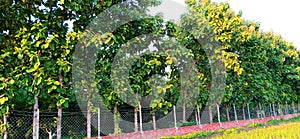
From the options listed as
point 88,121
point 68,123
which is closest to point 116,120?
point 88,121

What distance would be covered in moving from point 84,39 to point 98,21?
3.32 feet

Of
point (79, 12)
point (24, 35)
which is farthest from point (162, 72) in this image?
point (24, 35)

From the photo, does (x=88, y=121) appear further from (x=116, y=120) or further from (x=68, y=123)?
(x=116, y=120)

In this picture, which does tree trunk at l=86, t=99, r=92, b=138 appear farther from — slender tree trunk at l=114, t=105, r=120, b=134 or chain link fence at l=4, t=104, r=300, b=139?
slender tree trunk at l=114, t=105, r=120, b=134

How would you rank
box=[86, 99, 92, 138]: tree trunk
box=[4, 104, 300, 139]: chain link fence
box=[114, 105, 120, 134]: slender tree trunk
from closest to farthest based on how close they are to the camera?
box=[4, 104, 300, 139]: chain link fence, box=[86, 99, 92, 138]: tree trunk, box=[114, 105, 120, 134]: slender tree trunk

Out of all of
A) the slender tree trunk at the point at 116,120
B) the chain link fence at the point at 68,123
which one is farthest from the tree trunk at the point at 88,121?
the slender tree trunk at the point at 116,120

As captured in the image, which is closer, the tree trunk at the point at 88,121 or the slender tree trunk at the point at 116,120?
the tree trunk at the point at 88,121

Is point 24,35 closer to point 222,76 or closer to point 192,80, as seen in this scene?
point 192,80

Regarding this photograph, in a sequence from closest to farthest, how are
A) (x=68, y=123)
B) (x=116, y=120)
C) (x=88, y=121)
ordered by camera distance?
(x=88, y=121) → (x=68, y=123) → (x=116, y=120)

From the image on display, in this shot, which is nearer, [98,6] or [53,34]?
[53,34]

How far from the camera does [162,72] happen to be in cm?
1036

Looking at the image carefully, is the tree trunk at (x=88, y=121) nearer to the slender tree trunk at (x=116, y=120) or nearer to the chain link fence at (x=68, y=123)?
the chain link fence at (x=68, y=123)

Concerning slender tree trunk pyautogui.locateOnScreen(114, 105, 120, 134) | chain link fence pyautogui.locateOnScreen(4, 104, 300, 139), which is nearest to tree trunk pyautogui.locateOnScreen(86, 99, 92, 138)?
chain link fence pyautogui.locateOnScreen(4, 104, 300, 139)

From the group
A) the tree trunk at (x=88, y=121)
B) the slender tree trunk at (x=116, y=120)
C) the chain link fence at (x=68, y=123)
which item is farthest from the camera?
the slender tree trunk at (x=116, y=120)
